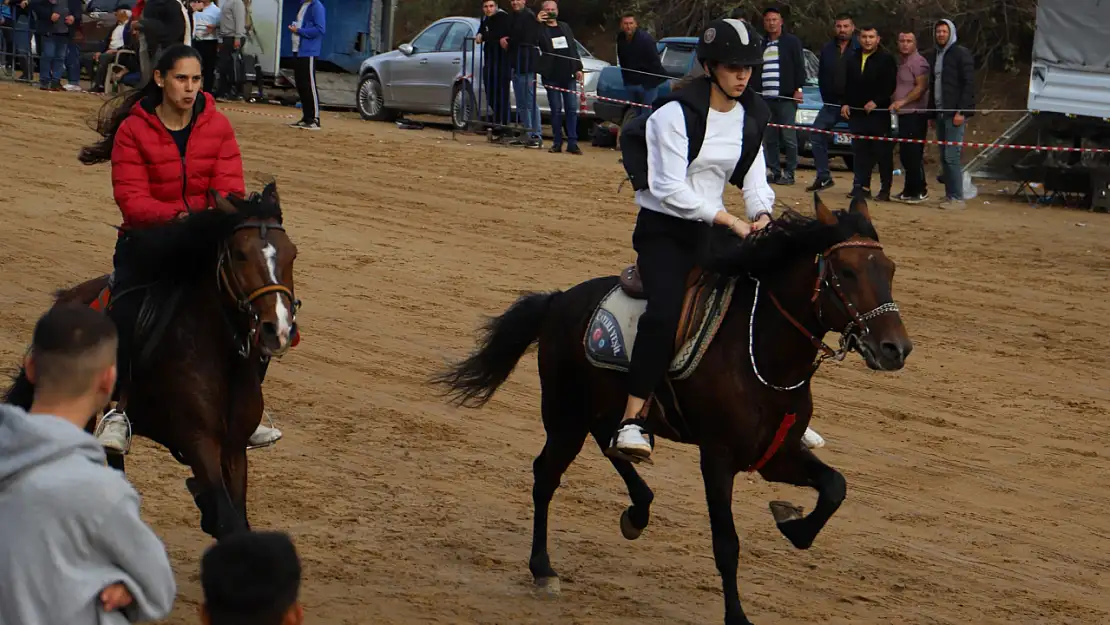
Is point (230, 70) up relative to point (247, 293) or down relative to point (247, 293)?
up

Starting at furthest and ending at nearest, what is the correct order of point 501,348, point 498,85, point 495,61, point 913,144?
1. point 498,85
2. point 495,61
3. point 913,144
4. point 501,348

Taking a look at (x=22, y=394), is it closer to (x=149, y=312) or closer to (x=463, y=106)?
(x=149, y=312)

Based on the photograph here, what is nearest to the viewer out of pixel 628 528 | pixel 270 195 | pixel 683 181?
pixel 270 195

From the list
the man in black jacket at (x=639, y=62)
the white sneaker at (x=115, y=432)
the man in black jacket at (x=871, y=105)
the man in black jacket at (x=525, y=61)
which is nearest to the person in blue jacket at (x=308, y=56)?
the man in black jacket at (x=525, y=61)

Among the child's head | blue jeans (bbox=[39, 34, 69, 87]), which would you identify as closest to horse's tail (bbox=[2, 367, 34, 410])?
the child's head

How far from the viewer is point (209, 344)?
6160mm

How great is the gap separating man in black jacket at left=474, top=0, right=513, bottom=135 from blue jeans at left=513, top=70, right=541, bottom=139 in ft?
0.72

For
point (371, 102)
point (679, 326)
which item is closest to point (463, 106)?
point (371, 102)

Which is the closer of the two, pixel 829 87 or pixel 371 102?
pixel 829 87

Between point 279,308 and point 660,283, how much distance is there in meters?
1.74

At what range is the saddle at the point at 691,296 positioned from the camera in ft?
21.3

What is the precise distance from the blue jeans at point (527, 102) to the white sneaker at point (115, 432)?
17156 millimetres

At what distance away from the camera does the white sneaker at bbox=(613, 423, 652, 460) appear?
20.9 feet

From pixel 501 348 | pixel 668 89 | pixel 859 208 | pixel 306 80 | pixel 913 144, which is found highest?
pixel 668 89
